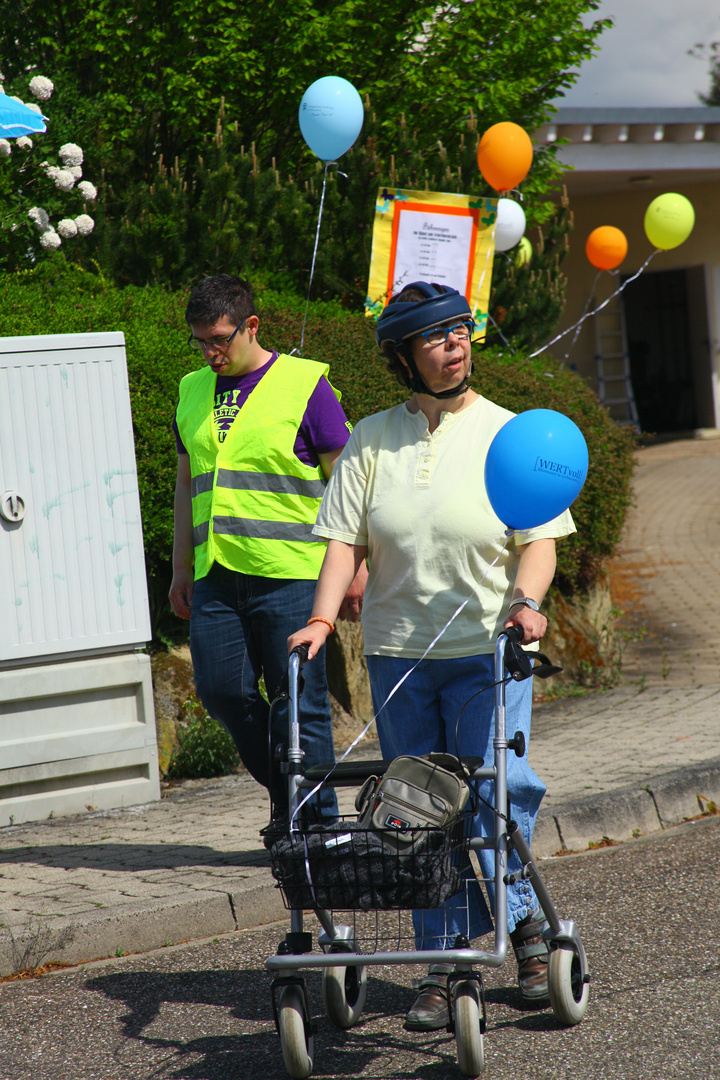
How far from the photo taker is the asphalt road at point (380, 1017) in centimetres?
308

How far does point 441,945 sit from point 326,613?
102 centimetres

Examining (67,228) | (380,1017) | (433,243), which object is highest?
(67,228)

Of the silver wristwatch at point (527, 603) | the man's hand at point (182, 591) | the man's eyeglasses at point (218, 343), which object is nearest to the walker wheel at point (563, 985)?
the silver wristwatch at point (527, 603)

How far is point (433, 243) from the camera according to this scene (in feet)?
28.0

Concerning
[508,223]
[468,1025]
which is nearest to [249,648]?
[468,1025]

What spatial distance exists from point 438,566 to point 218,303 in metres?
1.44

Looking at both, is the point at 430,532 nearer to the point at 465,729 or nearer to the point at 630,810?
the point at 465,729

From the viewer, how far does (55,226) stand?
8836mm

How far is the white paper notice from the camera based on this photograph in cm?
850

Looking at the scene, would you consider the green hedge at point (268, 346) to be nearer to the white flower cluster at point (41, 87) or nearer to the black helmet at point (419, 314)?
the white flower cluster at point (41, 87)

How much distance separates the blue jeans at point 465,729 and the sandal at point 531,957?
4 cm

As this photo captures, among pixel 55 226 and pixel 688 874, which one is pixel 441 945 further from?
pixel 55 226

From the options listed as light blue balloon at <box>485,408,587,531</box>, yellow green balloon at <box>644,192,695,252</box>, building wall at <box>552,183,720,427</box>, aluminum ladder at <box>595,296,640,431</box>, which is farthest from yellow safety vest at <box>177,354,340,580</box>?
aluminum ladder at <box>595,296,640,431</box>

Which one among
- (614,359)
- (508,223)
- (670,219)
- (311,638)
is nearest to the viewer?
(311,638)
